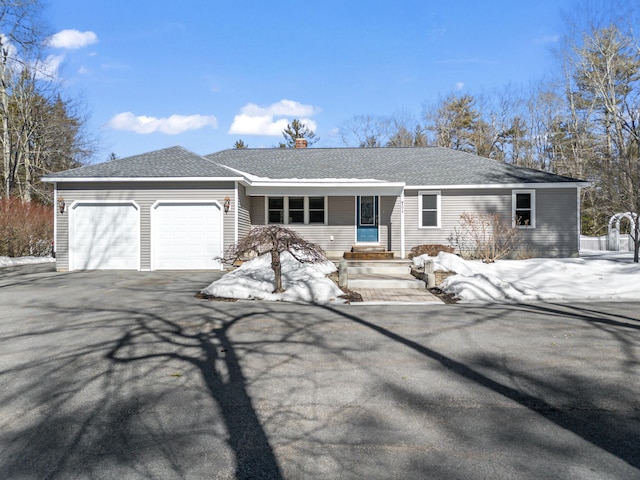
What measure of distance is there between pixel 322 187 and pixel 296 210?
1.82 meters

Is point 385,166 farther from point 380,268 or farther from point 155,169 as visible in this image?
point 155,169

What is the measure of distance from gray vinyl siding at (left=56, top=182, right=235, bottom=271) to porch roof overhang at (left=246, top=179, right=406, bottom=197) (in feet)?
4.83

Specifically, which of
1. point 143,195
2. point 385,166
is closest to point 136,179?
point 143,195

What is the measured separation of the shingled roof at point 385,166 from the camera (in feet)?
54.6

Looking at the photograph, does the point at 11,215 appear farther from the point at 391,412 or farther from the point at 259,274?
the point at 391,412

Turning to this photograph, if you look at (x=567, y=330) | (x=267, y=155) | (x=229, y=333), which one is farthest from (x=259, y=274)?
(x=267, y=155)

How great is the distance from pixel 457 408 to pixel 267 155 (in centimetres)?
1755

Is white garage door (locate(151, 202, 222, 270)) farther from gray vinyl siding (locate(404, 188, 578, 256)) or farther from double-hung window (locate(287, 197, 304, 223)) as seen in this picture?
gray vinyl siding (locate(404, 188, 578, 256))

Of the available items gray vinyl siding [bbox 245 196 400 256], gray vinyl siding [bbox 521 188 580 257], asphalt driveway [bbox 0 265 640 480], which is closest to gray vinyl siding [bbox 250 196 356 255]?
gray vinyl siding [bbox 245 196 400 256]

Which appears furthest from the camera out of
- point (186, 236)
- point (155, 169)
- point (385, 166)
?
point (385, 166)

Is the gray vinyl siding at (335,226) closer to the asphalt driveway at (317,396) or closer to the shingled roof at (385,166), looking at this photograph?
the shingled roof at (385,166)

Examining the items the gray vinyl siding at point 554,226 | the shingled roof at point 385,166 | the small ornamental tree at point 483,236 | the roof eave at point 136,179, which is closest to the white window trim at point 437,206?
the shingled roof at point 385,166

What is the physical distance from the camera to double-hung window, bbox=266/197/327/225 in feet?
53.8

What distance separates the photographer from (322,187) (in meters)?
15.1
